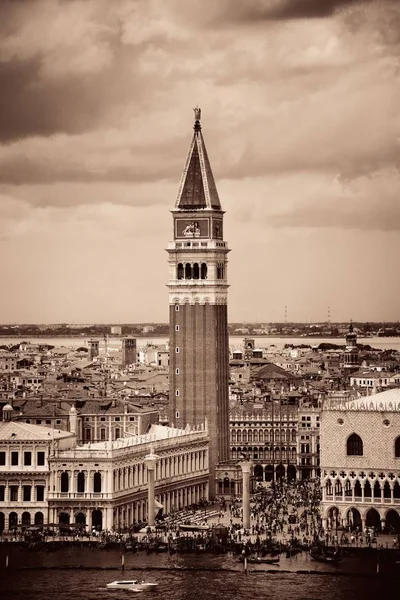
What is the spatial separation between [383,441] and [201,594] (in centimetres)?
1636

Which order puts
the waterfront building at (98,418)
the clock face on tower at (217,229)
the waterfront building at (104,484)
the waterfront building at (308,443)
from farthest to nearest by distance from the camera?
the waterfront building at (308,443), the waterfront building at (98,418), the clock face on tower at (217,229), the waterfront building at (104,484)

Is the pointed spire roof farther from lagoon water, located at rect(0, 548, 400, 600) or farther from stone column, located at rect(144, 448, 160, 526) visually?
lagoon water, located at rect(0, 548, 400, 600)

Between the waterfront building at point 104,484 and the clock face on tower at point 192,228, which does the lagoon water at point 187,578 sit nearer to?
the waterfront building at point 104,484

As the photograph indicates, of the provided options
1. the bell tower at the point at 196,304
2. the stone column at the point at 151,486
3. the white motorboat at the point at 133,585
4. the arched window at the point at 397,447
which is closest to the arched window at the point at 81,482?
the stone column at the point at 151,486

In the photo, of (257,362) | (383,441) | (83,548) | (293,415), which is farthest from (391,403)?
(257,362)

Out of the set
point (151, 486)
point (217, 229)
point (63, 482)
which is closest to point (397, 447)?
point (151, 486)

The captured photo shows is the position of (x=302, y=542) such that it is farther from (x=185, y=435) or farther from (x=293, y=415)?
(x=293, y=415)

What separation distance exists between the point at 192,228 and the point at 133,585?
1333 inches

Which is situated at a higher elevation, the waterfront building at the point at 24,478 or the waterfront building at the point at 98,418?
the waterfront building at the point at 98,418

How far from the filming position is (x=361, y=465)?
93875mm

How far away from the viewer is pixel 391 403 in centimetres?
9475

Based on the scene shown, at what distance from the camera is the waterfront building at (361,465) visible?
93.4 m

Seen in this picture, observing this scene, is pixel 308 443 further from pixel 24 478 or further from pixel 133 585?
pixel 133 585

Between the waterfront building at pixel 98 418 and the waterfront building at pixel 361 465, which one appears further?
the waterfront building at pixel 98 418
